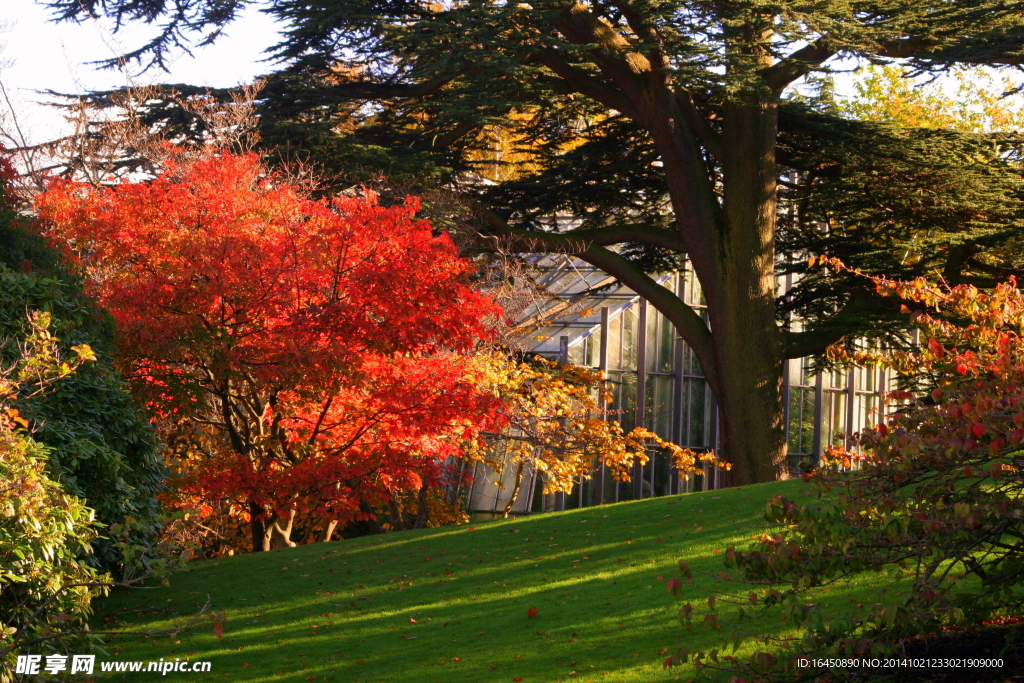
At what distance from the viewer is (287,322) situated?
9.94m

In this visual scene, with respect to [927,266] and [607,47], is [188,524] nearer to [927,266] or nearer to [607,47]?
[607,47]

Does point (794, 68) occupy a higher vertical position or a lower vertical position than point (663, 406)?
higher

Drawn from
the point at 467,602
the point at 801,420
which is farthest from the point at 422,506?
the point at 801,420

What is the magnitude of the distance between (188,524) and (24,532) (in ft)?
34.5

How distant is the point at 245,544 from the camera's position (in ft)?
60.1

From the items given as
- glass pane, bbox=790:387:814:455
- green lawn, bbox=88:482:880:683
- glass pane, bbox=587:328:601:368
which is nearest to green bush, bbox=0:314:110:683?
green lawn, bbox=88:482:880:683

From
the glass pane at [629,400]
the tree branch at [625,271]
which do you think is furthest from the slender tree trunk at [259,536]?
the glass pane at [629,400]

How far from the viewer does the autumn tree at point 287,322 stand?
31.8 feet

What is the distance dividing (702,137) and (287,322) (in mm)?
8170

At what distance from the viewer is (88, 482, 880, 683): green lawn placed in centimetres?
681

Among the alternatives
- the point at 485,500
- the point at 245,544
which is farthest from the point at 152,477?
the point at 485,500

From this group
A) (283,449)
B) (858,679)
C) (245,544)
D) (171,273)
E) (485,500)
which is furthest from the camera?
(485,500)

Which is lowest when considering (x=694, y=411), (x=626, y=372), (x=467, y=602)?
(x=467, y=602)

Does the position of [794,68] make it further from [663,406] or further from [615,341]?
[663,406]
